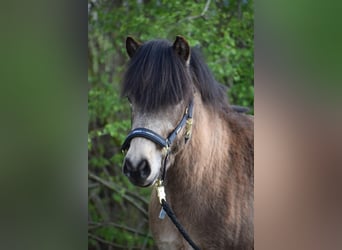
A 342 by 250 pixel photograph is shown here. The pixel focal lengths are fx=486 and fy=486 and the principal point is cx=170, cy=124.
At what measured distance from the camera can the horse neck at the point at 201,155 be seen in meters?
1.62

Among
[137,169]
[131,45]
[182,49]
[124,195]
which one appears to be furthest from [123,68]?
[124,195]

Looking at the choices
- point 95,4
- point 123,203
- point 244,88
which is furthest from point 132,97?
point 123,203

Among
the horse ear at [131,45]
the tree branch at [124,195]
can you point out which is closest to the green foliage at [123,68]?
the tree branch at [124,195]

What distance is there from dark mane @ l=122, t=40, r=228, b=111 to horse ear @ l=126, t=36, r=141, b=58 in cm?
4

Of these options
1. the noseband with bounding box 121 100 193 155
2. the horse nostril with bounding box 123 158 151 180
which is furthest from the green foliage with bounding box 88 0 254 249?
the horse nostril with bounding box 123 158 151 180

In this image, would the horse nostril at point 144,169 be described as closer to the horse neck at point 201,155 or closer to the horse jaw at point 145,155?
the horse jaw at point 145,155

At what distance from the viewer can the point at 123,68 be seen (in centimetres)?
182

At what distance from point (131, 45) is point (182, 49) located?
18 cm

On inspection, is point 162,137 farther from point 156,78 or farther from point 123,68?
point 123,68

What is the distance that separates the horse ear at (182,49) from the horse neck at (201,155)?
0.14m
